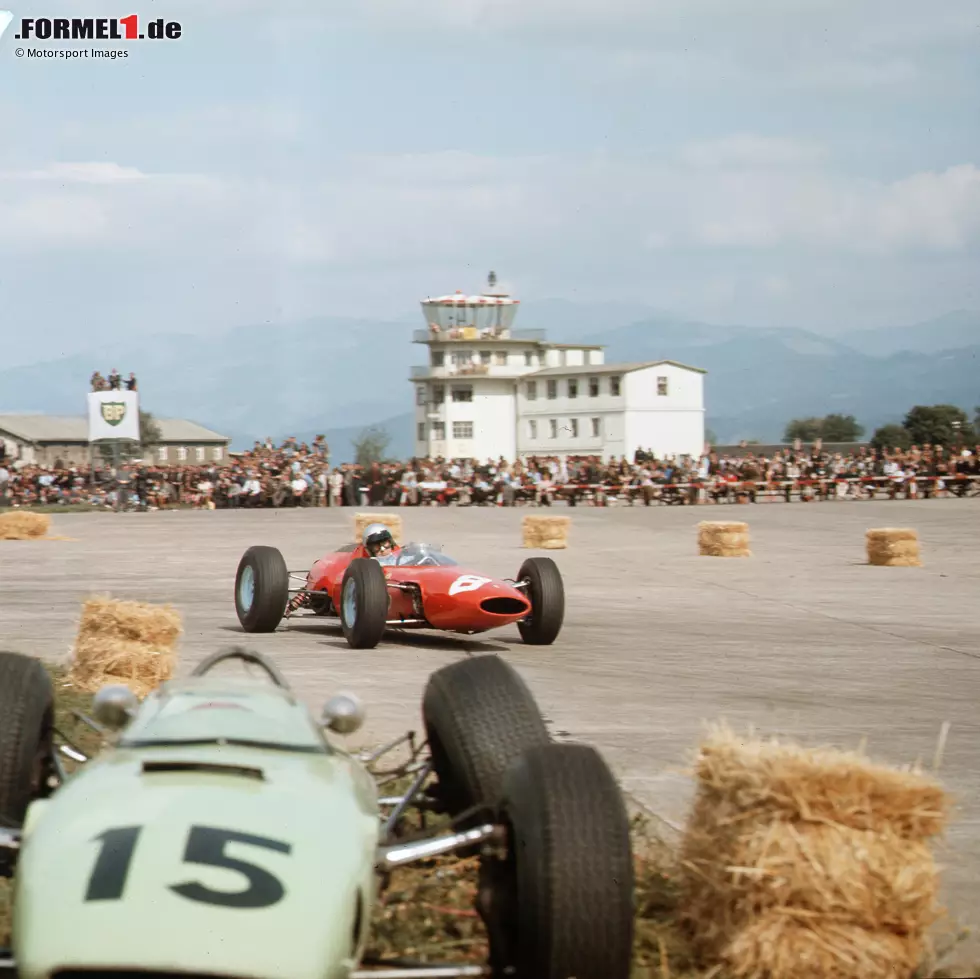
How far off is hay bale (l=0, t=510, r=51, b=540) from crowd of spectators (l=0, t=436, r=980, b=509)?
15.2 metres

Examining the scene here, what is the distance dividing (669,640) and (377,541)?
2957 millimetres

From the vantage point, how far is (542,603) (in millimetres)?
14695

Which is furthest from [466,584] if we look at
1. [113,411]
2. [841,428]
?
[841,428]

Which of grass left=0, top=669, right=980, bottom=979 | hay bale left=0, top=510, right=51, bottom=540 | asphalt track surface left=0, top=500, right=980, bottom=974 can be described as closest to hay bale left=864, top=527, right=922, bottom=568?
asphalt track surface left=0, top=500, right=980, bottom=974

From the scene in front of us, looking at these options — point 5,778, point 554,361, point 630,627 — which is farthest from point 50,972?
point 554,361

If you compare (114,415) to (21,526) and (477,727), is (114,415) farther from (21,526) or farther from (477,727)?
(477,727)

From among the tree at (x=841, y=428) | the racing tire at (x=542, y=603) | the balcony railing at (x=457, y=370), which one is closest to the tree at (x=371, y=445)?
the tree at (x=841, y=428)

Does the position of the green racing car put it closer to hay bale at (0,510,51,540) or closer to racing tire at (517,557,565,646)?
racing tire at (517,557,565,646)

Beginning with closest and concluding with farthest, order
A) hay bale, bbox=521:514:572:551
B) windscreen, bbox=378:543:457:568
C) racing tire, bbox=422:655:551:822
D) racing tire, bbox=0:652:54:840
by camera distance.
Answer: racing tire, bbox=0:652:54:840
racing tire, bbox=422:655:551:822
windscreen, bbox=378:543:457:568
hay bale, bbox=521:514:572:551

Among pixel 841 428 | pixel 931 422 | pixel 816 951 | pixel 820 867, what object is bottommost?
pixel 816 951

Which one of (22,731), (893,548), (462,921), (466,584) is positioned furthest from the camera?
(893,548)

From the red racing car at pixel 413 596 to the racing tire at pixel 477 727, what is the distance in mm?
7716

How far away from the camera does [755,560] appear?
1076 inches

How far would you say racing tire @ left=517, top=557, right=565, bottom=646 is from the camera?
48.3ft
